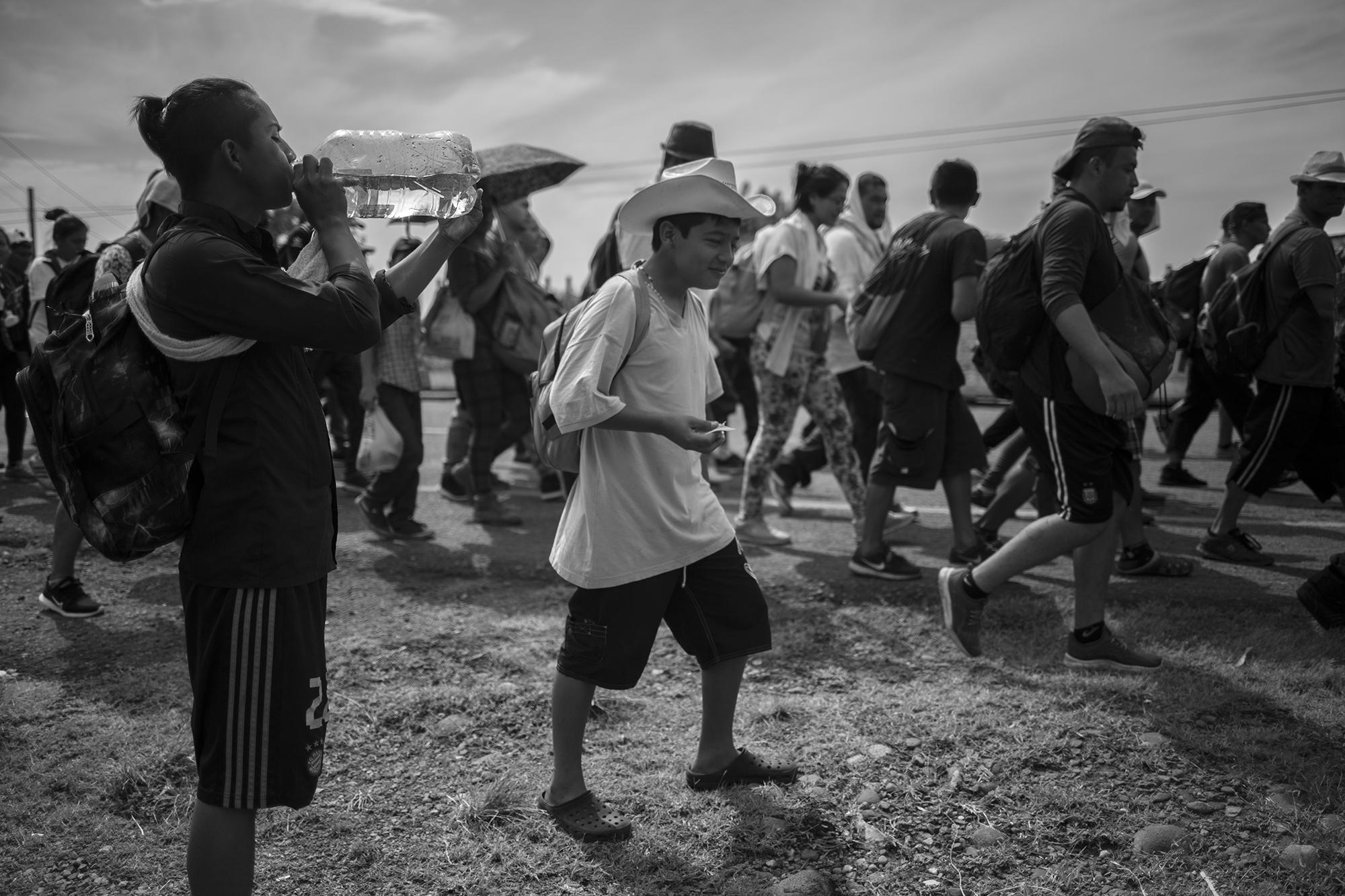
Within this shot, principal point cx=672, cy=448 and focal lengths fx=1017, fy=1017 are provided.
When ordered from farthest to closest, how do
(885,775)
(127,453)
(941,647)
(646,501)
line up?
(941,647)
(885,775)
(646,501)
(127,453)

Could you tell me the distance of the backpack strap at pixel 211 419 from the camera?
2.02m

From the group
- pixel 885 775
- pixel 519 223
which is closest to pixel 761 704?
pixel 885 775

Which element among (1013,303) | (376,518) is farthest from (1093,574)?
(376,518)

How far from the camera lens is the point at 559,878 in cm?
275

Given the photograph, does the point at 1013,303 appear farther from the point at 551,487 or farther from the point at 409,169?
the point at 551,487

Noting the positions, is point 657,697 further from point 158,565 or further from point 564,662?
point 158,565

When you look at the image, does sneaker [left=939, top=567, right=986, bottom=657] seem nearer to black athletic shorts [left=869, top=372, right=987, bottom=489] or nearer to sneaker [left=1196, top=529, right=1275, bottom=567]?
black athletic shorts [left=869, top=372, right=987, bottom=489]

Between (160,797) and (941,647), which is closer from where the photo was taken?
(160,797)

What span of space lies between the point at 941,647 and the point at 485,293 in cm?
379

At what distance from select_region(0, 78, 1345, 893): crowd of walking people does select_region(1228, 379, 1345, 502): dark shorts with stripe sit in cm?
1

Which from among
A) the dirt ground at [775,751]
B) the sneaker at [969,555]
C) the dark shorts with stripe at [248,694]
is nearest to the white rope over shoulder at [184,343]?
the dark shorts with stripe at [248,694]

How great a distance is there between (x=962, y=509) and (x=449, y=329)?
3.42m

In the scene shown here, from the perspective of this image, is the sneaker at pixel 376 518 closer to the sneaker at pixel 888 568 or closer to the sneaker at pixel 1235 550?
the sneaker at pixel 888 568

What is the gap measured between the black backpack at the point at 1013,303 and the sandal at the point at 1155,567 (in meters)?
1.91
